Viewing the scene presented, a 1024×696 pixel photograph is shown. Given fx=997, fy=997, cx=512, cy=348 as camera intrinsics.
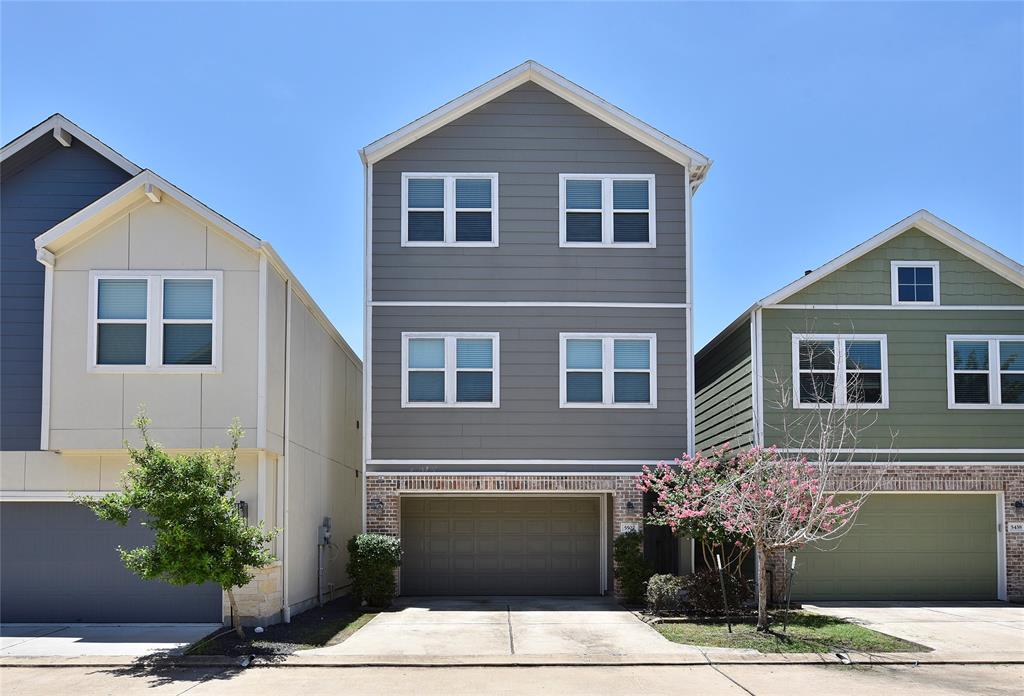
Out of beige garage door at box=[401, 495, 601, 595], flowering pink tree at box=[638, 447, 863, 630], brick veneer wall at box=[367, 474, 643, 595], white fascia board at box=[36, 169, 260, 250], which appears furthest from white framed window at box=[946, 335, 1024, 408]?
white fascia board at box=[36, 169, 260, 250]

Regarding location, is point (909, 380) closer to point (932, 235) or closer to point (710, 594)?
point (932, 235)

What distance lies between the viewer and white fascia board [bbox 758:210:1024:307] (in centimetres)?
1897

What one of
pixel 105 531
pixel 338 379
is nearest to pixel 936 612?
pixel 338 379

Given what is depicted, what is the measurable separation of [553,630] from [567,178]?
28.8 ft

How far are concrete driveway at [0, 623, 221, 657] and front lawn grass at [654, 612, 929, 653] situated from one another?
23.1 feet

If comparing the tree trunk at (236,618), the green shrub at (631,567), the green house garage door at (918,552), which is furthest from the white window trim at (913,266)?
the tree trunk at (236,618)

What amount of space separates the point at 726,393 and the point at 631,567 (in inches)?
186

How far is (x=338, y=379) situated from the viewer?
21.5 metres

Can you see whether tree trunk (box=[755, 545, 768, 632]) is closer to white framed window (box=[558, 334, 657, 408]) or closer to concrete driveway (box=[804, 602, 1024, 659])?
concrete driveway (box=[804, 602, 1024, 659])

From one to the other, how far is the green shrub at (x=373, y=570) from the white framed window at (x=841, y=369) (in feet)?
26.5

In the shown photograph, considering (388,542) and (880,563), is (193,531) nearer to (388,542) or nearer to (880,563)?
(388,542)

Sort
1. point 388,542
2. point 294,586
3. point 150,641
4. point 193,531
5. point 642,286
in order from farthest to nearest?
point 642,286 < point 388,542 < point 294,586 < point 150,641 < point 193,531

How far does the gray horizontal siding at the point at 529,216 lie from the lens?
1930cm

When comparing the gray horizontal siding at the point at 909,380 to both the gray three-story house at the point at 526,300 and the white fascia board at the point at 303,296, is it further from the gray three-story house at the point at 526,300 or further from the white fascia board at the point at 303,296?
the white fascia board at the point at 303,296
